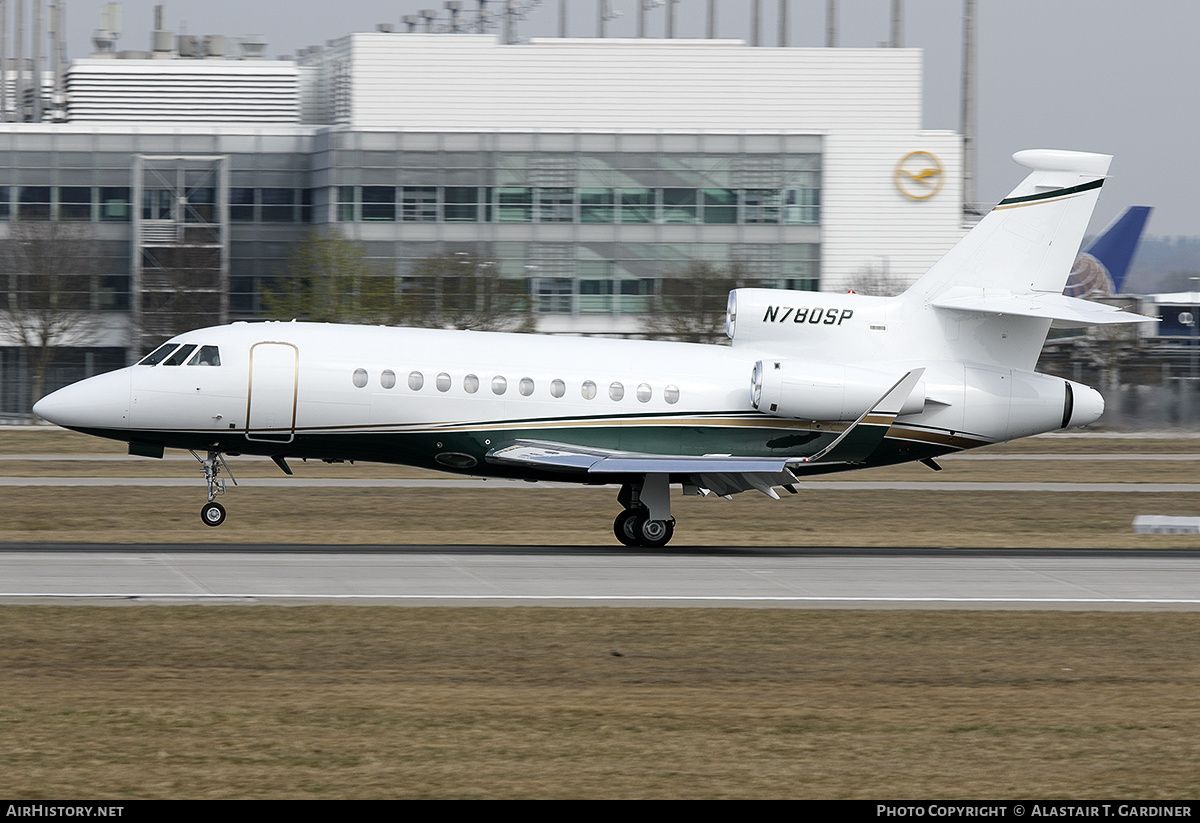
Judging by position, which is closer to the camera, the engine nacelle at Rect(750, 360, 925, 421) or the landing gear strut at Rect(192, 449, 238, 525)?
the landing gear strut at Rect(192, 449, 238, 525)

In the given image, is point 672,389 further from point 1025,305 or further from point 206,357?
point 206,357

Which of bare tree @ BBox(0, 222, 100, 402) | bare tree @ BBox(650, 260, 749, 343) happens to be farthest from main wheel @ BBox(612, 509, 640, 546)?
bare tree @ BBox(0, 222, 100, 402)

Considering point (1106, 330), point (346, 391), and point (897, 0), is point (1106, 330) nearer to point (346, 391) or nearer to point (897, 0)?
point (897, 0)

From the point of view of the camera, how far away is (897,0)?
9425cm

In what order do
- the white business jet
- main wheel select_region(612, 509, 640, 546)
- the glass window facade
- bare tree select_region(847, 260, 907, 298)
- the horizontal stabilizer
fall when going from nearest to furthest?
the horizontal stabilizer < the white business jet < main wheel select_region(612, 509, 640, 546) < bare tree select_region(847, 260, 907, 298) < the glass window facade

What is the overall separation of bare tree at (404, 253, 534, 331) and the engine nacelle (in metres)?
36.7

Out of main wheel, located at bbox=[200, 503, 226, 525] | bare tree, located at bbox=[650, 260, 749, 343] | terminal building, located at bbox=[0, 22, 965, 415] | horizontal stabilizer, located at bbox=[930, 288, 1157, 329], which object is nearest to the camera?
horizontal stabilizer, located at bbox=[930, 288, 1157, 329]

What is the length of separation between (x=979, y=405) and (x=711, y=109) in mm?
64154

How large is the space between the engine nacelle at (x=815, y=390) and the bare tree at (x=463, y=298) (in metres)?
36.7

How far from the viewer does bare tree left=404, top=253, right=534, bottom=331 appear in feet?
204

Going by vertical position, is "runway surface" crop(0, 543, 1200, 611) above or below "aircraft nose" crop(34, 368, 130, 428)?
below

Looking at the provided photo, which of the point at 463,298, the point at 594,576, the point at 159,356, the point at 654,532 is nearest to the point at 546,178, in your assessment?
the point at 463,298

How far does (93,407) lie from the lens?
932 inches

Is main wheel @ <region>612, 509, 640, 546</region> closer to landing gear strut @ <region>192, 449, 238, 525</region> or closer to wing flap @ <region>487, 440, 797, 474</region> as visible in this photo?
wing flap @ <region>487, 440, 797, 474</region>
